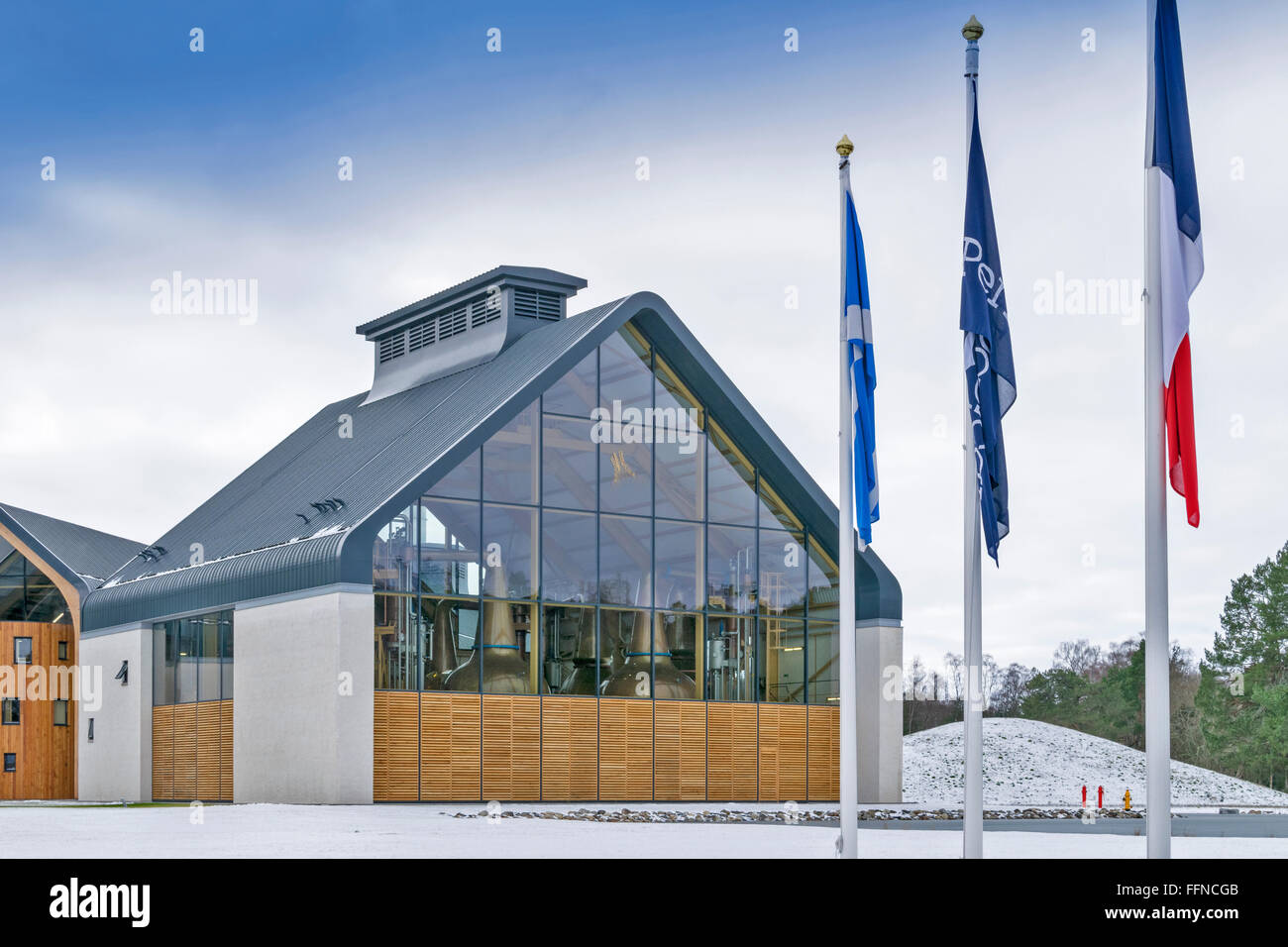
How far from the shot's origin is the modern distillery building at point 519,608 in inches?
1357

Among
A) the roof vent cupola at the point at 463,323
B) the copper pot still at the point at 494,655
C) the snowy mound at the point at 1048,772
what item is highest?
the roof vent cupola at the point at 463,323

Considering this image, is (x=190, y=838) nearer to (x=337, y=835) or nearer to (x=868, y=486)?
(x=337, y=835)

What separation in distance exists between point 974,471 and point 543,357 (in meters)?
21.1

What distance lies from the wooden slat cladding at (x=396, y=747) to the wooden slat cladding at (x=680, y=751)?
6.05 metres

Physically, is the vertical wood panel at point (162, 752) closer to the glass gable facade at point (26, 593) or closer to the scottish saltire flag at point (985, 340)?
the glass gable facade at point (26, 593)

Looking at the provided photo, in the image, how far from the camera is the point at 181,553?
43.6 metres

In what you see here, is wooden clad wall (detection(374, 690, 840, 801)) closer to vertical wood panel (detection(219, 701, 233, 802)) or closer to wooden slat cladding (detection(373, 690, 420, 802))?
wooden slat cladding (detection(373, 690, 420, 802))

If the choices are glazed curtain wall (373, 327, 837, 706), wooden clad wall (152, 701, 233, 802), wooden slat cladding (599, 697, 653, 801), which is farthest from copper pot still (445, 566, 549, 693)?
wooden clad wall (152, 701, 233, 802)

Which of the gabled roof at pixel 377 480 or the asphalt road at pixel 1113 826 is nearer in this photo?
the asphalt road at pixel 1113 826

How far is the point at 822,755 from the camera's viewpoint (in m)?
41.0

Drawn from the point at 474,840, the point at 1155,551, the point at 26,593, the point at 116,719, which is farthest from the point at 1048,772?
the point at 1155,551

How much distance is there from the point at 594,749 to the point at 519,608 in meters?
3.62

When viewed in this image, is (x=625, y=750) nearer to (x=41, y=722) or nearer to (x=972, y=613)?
(x=41, y=722)

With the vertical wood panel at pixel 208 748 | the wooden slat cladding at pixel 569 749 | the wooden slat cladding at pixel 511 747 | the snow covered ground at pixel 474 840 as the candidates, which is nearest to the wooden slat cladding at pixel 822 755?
the wooden slat cladding at pixel 569 749
